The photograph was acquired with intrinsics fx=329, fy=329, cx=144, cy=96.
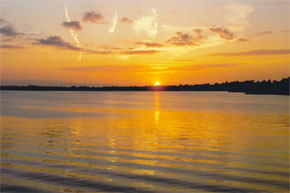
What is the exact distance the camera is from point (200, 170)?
50.3 feet

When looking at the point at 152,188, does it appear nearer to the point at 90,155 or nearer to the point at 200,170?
the point at 200,170

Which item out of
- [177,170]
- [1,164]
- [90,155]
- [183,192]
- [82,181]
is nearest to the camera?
[183,192]

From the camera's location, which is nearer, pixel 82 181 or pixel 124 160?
pixel 82 181

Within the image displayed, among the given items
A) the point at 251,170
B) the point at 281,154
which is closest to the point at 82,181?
the point at 251,170

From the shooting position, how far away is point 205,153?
1975cm

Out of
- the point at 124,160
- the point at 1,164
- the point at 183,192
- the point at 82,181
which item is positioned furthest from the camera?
the point at 124,160

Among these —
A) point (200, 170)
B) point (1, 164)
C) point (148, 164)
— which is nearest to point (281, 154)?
point (200, 170)

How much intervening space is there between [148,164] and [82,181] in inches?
164

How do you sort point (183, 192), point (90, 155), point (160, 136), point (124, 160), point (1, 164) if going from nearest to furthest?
point (183, 192) → point (1, 164) → point (124, 160) → point (90, 155) → point (160, 136)

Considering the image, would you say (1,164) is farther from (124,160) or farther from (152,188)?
(152,188)

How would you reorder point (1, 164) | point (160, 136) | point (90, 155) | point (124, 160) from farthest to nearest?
point (160, 136), point (90, 155), point (124, 160), point (1, 164)

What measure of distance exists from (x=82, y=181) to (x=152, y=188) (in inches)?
117

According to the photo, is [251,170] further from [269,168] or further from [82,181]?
[82,181]

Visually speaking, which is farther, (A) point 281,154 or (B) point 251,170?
(A) point 281,154
